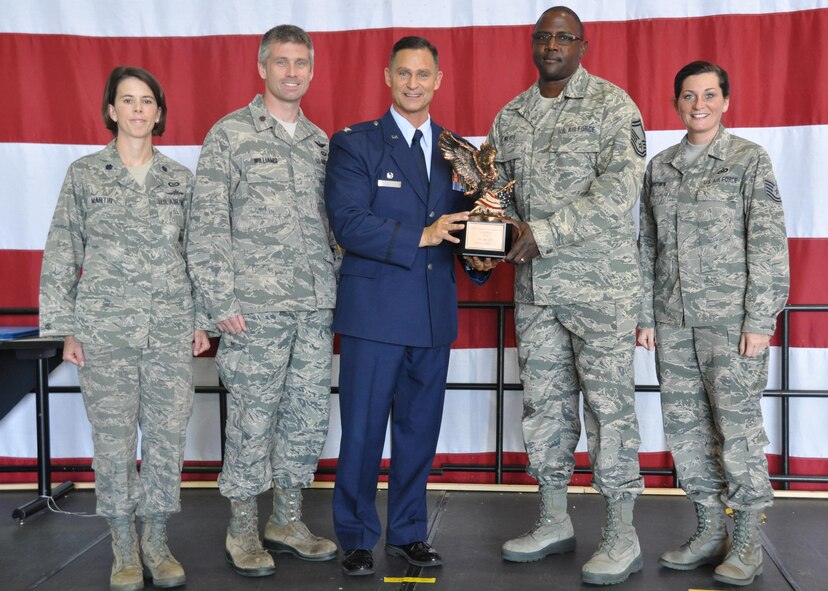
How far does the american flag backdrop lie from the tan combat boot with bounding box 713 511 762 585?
3.27 feet

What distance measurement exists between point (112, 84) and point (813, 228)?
112 inches

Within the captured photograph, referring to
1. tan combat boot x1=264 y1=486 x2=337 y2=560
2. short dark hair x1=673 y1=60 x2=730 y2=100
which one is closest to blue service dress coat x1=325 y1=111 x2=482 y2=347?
tan combat boot x1=264 y1=486 x2=337 y2=560

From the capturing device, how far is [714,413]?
2.83 metres

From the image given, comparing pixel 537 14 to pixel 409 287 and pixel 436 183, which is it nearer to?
pixel 436 183

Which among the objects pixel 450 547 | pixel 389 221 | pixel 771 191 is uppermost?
pixel 771 191

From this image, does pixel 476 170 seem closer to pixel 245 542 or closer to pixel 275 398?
pixel 275 398

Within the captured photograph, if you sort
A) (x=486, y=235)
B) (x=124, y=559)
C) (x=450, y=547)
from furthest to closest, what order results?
(x=450, y=547) → (x=124, y=559) → (x=486, y=235)

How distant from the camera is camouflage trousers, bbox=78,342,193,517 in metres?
2.67

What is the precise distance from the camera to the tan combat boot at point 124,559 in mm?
2691

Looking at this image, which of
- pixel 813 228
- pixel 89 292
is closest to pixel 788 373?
pixel 813 228

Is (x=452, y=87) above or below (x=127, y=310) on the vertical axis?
above


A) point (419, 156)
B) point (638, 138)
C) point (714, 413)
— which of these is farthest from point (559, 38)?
point (714, 413)

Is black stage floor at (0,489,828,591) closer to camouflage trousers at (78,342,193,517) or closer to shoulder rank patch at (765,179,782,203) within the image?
camouflage trousers at (78,342,193,517)

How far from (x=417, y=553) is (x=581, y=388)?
0.79 m
